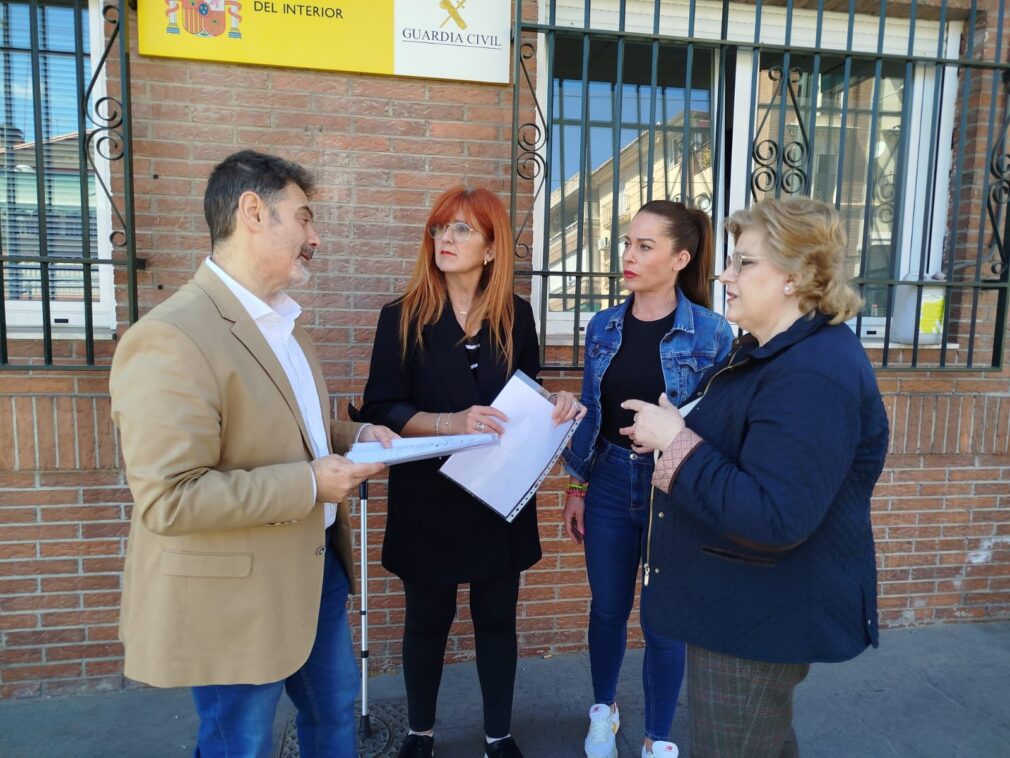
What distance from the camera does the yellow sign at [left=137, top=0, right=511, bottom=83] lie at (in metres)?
2.92

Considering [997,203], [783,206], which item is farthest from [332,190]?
[997,203]

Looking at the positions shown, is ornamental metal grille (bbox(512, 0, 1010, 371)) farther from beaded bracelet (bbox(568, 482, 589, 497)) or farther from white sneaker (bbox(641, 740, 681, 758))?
white sneaker (bbox(641, 740, 681, 758))

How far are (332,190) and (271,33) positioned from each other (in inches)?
27.2

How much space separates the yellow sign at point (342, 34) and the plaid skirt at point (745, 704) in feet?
8.62

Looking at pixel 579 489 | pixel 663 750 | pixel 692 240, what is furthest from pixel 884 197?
pixel 663 750

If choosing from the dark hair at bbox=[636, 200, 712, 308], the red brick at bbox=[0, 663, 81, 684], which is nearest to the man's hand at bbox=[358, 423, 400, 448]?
the dark hair at bbox=[636, 200, 712, 308]

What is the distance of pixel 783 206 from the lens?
5.57 feet

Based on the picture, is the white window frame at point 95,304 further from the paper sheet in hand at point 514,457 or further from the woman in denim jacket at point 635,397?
the woman in denim jacket at point 635,397

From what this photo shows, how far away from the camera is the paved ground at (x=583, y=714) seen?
2.81 metres

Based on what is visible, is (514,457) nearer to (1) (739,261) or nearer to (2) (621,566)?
(2) (621,566)

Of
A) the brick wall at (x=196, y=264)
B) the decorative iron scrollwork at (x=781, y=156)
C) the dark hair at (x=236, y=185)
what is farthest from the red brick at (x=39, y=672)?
the decorative iron scrollwork at (x=781, y=156)

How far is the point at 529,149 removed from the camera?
128 inches

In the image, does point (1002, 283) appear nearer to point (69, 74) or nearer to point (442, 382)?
point (442, 382)

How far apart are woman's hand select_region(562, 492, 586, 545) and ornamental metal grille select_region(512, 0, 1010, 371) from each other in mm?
802
